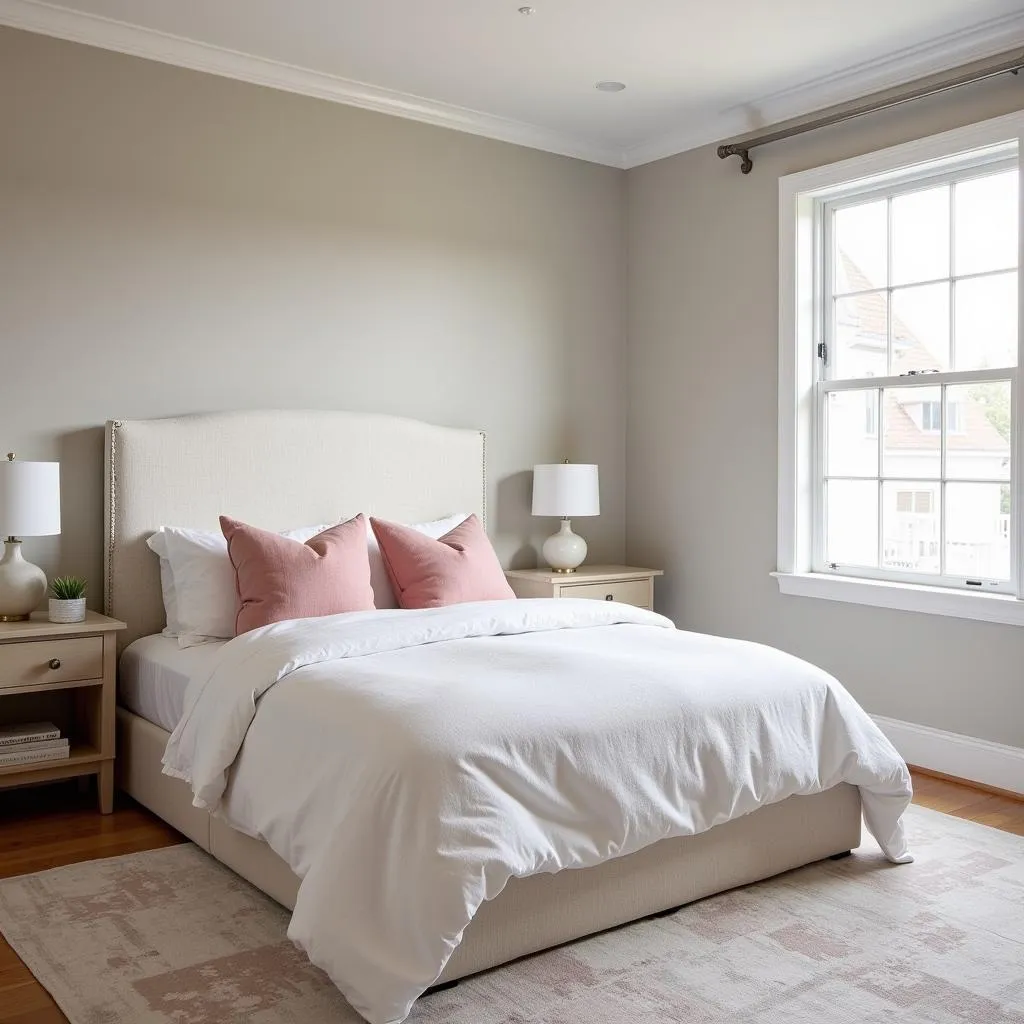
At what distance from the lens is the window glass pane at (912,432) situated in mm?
4133

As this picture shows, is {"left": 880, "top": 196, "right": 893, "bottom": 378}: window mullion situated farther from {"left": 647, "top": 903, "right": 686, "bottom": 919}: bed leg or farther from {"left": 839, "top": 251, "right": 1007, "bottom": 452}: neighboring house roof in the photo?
{"left": 647, "top": 903, "right": 686, "bottom": 919}: bed leg

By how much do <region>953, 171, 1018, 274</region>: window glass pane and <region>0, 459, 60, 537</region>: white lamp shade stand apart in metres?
3.33

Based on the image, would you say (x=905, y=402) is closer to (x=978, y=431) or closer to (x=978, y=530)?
(x=978, y=431)

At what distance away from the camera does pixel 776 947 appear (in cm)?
255

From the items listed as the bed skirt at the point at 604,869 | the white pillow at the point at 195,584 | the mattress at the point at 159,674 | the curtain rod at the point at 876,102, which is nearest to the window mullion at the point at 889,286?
the curtain rod at the point at 876,102

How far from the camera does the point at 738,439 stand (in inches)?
190

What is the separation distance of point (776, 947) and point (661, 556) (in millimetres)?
2810

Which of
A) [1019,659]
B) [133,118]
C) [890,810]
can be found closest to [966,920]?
[890,810]

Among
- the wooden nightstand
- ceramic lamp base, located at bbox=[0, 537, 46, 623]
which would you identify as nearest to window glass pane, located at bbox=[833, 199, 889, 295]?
the wooden nightstand

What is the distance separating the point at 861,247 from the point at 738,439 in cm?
96

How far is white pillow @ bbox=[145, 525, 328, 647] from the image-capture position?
3.63 m

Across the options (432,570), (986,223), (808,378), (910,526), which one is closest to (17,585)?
(432,570)

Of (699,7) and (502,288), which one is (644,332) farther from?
(699,7)

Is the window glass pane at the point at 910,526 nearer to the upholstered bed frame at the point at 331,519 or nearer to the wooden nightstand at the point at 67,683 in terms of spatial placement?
the upholstered bed frame at the point at 331,519
